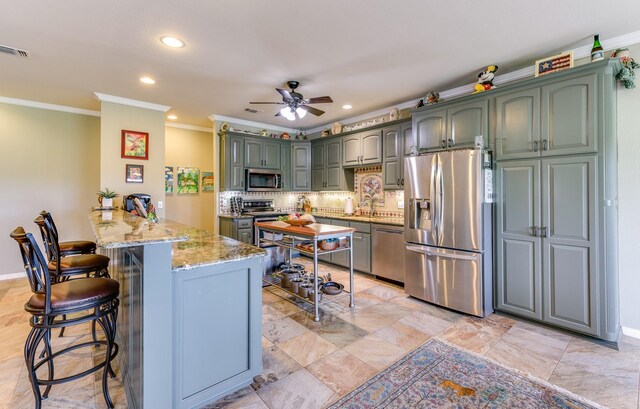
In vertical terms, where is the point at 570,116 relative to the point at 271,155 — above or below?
below

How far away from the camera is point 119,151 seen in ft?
14.1

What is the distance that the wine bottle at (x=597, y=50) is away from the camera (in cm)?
257

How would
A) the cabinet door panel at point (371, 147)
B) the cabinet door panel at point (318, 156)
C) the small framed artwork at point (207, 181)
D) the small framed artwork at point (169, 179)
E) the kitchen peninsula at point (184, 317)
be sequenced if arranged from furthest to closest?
the small framed artwork at point (207, 181), the cabinet door panel at point (318, 156), the small framed artwork at point (169, 179), the cabinet door panel at point (371, 147), the kitchen peninsula at point (184, 317)

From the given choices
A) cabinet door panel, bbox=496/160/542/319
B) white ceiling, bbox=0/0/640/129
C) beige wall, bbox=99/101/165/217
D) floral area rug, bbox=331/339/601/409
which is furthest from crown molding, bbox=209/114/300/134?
floral area rug, bbox=331/339/601/409

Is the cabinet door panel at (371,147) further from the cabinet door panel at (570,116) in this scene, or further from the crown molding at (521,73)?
the cabinet door panel at (570,116)

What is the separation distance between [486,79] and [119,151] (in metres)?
5.03

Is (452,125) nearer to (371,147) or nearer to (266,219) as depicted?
(371,147)

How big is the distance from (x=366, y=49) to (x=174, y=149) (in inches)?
176

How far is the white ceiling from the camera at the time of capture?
2234 mm

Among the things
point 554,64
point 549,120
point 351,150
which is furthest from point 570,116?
point 351,150

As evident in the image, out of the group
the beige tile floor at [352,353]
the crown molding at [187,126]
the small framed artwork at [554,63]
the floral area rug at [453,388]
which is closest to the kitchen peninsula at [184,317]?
the beige tile floor at [352,353]

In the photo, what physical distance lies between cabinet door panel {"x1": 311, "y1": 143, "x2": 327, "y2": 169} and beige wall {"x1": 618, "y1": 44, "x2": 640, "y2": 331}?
4103 millimetres

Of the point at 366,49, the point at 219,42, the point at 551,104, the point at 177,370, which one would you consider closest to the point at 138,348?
the point at 177,370

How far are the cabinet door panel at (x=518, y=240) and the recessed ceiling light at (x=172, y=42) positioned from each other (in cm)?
349
